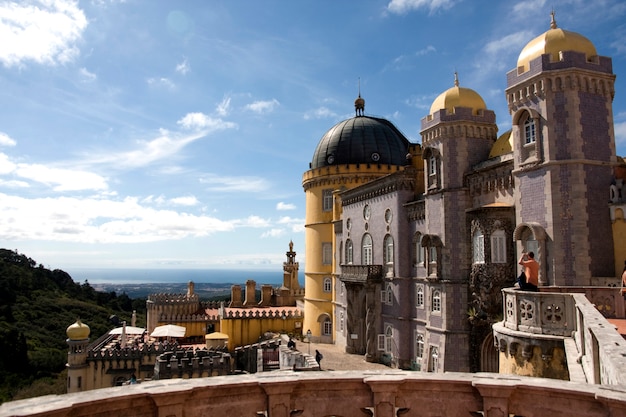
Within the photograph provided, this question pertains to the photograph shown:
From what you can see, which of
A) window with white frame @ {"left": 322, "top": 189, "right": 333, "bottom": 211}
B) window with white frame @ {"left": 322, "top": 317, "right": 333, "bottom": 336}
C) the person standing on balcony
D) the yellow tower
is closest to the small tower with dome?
the yellow tower

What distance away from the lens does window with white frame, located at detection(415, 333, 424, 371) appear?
26078 millimetres

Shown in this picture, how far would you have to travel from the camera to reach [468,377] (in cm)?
583

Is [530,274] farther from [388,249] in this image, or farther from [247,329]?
[247,329]

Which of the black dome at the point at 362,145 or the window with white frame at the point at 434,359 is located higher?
the black dome at the point at 362,145

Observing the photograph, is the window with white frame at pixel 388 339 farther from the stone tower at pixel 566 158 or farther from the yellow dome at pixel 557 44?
the yellow dome at pixel 557 44

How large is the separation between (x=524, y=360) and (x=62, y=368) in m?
52.7

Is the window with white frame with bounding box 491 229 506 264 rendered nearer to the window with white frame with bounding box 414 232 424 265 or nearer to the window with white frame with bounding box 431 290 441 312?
the window with white frame with bounding box 431 290 441 312

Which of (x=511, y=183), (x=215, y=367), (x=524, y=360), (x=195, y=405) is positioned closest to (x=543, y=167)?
(x=511, y=183)

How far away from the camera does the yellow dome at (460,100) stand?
2367 cm

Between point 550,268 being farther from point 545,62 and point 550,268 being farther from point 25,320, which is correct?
point 25,320

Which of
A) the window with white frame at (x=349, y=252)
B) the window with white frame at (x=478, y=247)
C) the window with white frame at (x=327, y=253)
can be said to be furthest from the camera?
the window with white frame at (x=327, y=253)

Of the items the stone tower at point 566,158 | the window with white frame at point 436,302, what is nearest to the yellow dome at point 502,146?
the stone tower at point 566,158

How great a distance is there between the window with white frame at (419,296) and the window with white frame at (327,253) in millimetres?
12939

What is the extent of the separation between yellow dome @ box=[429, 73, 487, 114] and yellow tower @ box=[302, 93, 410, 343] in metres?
13.9
